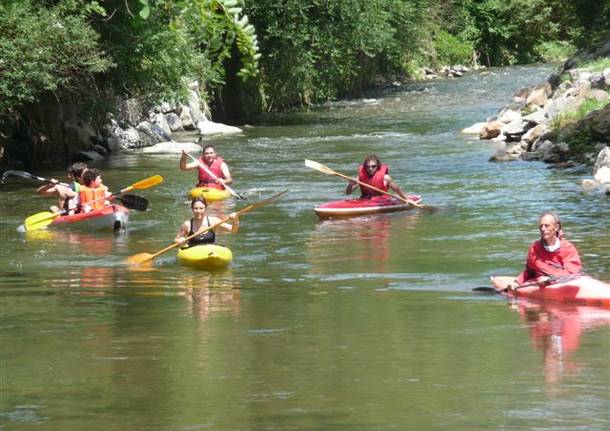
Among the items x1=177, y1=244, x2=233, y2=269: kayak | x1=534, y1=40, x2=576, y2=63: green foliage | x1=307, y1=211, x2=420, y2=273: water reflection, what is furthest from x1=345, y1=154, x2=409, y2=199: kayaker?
x1=534, y1=40, x2=576, y2=63: green foliage

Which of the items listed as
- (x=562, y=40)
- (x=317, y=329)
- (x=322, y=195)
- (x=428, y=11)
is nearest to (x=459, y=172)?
(x=322, y=195)

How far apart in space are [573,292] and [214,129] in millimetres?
20800

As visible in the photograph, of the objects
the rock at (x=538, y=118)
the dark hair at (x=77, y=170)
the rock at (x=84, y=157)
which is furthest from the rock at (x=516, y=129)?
the dark hair at (x=77, y=170)

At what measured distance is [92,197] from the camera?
52.0 ft

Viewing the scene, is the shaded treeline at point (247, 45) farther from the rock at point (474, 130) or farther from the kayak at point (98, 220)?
the rock at point (474, 130)

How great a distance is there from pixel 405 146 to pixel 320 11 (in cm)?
803

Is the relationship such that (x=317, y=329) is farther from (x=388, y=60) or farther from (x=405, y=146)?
(x=388, y=60)

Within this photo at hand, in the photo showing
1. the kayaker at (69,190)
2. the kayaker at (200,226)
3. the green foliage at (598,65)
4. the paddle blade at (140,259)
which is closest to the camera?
the paddle blade at (140,259)

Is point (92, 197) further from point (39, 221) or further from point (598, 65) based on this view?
point (598, 65)

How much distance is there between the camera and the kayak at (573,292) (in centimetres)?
982

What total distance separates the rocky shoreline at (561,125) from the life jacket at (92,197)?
6.75 meters

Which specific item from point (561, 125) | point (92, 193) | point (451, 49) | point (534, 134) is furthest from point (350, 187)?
point (451, 49)

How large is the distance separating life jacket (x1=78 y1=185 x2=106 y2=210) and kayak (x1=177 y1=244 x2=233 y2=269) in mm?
3579

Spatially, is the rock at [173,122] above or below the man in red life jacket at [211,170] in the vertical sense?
above
